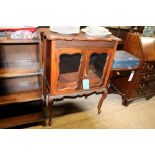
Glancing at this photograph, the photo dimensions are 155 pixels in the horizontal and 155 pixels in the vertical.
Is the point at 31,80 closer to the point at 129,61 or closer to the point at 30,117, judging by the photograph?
the point at 30,117

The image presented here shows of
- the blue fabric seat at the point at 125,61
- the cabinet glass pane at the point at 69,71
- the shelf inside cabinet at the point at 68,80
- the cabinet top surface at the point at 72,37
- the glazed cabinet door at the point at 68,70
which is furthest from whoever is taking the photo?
the blue fabric seat at the point at 125,61

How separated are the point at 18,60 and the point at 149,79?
5.53ft

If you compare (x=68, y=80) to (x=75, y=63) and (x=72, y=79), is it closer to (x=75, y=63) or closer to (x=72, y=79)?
(x=72, y=79)

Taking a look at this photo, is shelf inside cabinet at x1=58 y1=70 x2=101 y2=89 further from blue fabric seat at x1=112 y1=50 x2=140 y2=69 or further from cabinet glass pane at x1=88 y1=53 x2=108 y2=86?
blue fabric seat at x1=112 y1=50 x2=140 y2=69

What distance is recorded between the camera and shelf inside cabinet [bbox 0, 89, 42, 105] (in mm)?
1601

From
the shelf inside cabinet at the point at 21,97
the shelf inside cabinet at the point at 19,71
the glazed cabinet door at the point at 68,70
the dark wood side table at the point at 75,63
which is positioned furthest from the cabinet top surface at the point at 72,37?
the shelf inside cabinet at the point at 21,97

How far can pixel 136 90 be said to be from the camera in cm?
231

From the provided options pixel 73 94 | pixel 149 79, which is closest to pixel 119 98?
pixel 149 79

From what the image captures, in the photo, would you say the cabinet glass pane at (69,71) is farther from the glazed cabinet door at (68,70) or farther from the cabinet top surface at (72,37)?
the cabinet top surface at (72,37)

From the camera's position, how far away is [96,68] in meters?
1.80

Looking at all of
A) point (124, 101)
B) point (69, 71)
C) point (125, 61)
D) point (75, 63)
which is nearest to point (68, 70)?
point (69, 71)

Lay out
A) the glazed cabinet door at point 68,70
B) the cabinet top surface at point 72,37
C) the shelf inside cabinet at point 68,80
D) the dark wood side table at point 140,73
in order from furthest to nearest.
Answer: the dark wood side table at point 140,73 < the shelf inside cabinet at point 68,80 < the glazed cabinet door at point 68,70 < the cabinet top surface at point 72,37

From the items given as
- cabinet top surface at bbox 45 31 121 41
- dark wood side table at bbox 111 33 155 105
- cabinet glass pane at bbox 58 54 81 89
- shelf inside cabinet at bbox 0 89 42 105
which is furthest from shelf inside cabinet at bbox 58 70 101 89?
dark wood side table at bbox 111 33 155 105

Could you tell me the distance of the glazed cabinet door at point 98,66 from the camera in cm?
160
